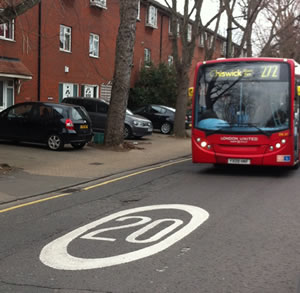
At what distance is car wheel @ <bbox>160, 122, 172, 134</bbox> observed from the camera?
26362 millimetres

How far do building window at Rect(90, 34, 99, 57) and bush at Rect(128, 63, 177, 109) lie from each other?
3.74 metres

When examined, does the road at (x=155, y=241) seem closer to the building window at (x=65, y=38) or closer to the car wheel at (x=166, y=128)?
the car wheel at (x=166, y=128)

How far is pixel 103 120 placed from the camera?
21609mm

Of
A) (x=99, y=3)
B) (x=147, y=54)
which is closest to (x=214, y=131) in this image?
(x=99, y=3)

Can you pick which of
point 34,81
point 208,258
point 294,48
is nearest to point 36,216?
point 208,258

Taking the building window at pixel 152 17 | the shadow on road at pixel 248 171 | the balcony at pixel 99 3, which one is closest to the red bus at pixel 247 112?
the shadow on road at pixel 248 171

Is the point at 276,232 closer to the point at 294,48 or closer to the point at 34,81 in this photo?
the point at 34,81

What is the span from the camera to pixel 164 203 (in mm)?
8133

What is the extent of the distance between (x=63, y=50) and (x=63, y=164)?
13632 millimetres

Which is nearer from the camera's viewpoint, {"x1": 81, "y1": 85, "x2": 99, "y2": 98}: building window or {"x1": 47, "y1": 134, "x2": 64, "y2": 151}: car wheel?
{"x1": 47, "y1": 134, "x2": 64, "y2": 151}: car wheel

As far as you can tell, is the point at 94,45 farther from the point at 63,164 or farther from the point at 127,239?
the point at 127,239

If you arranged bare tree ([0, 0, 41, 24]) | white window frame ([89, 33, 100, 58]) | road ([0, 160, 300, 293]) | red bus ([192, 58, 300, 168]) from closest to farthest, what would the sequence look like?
road ([0, 160, 300, 293])
bare tree ([0, 0, 41, 24])
red bus ([192, 58, 300, 168])
white window frame ([89, 33, 100, 58])

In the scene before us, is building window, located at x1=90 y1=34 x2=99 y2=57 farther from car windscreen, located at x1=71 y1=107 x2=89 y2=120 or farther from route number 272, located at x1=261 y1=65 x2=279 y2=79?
route number 272, located at x1=261 y1=65 x2=279 y2=79

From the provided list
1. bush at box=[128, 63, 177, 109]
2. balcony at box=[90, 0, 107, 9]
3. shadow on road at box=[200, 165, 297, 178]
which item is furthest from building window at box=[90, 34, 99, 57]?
shadow on road at box=[200, 165, 297, 178]
